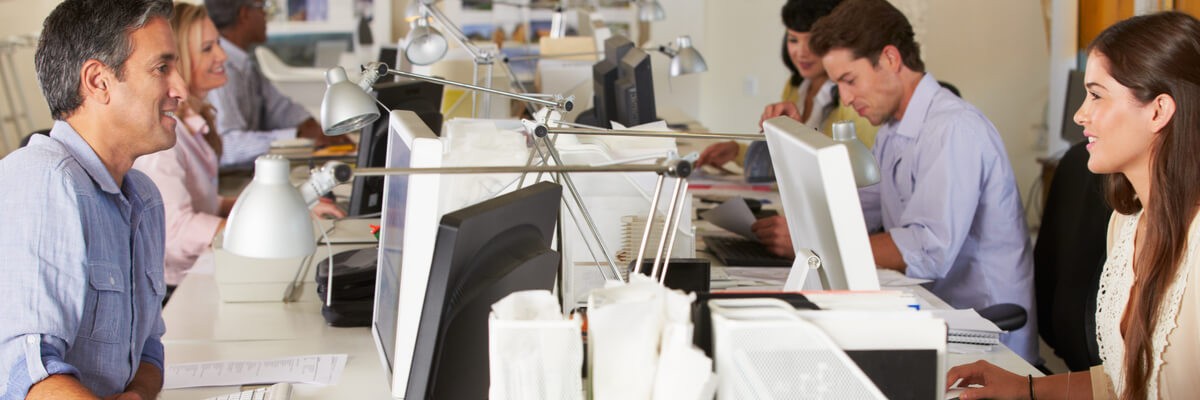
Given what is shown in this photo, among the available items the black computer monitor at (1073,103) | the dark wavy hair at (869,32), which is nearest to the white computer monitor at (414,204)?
the dark wavy hair at (869,32)

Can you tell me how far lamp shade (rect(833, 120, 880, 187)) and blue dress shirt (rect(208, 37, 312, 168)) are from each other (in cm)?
316

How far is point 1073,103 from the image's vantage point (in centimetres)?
416

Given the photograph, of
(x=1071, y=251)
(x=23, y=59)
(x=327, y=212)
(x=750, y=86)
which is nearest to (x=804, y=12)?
(x=1071, y=251)

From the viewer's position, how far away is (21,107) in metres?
6.41

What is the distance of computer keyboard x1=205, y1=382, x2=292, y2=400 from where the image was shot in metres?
1.63

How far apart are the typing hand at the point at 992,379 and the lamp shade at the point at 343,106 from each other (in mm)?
978

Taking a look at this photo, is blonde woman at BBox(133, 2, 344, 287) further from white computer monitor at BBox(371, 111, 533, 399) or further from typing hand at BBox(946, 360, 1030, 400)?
typing hand at BBox(946, 360, 1030, 400)

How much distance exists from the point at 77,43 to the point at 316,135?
3150mm

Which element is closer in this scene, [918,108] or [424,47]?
[918,108]

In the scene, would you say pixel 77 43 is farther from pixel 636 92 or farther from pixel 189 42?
pixel 189 42

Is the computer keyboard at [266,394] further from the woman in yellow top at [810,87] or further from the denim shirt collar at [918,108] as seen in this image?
the woman in yellow top at [810,87]

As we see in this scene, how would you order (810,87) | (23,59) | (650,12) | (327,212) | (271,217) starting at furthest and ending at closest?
(23,59) → (650,12) → (810,87) → (327,212) → (271,217)

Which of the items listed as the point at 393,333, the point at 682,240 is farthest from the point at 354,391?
the point at 682,240

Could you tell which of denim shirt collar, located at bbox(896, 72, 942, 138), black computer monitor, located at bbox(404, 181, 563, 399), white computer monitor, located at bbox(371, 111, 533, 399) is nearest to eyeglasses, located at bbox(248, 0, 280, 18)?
denim shirt collar, located at bbox(896, 72, 942, 138)
